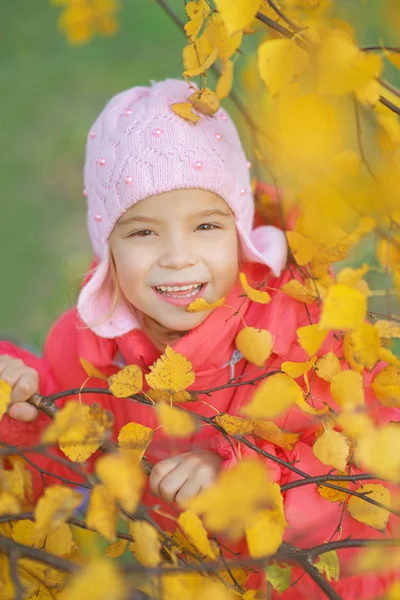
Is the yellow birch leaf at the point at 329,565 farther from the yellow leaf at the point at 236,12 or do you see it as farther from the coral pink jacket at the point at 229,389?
the yellow leaf at the point at 236,12

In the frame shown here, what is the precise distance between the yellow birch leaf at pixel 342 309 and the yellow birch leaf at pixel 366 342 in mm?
65

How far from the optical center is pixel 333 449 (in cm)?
76

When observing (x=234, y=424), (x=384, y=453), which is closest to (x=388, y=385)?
(x=234, y=424)

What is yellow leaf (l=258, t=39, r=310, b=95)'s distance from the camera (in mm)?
665

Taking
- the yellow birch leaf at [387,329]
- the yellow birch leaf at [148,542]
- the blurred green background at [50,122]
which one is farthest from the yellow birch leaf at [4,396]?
the blurred green background at [50,122]

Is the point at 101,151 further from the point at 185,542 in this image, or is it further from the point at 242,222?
the point at 185,542

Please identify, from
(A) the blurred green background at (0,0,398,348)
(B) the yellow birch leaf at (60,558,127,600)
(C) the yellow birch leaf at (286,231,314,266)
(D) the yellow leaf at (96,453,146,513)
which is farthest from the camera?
(A) the blurred green background at (0,0,398,348)

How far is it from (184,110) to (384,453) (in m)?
0.61

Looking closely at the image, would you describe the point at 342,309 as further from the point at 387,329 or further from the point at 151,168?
the point at 151,168

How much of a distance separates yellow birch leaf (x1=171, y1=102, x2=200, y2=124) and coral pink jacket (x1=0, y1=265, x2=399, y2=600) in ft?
0.82

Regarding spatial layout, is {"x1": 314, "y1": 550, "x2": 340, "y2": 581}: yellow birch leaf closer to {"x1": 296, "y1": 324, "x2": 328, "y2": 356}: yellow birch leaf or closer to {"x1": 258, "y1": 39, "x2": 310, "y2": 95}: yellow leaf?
{"x1": 296, "y1": 324, "x2": 328, "y2": 356}: yellow birch leaf

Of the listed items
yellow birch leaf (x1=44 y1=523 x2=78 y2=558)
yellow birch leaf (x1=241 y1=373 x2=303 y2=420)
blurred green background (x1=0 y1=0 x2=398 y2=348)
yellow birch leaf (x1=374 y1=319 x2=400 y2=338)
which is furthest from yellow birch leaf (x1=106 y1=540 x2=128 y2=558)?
blurred green background (x1=0 y1=0 x2=398 y2=348)

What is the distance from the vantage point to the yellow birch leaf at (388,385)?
Result: 776 millimetres

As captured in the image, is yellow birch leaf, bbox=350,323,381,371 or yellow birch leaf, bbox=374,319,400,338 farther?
yellow birch leaf, bbox=374,319,400,338
